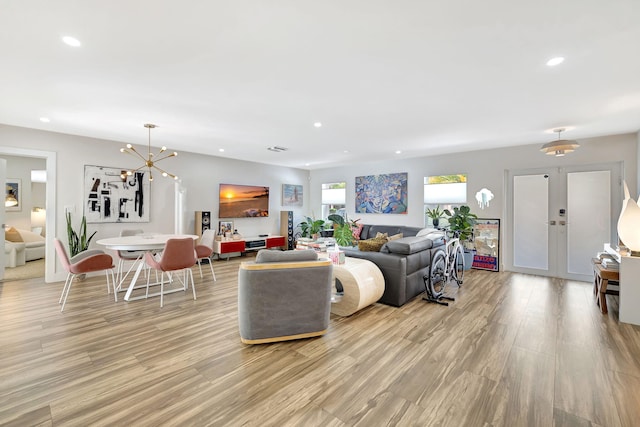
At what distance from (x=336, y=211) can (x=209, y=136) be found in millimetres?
4459

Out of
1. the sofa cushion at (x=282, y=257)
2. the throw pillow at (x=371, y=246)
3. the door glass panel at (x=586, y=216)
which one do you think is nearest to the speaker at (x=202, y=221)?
the throw pillow at (x=371, y=246)

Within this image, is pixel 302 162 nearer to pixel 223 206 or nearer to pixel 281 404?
pixel 223 206

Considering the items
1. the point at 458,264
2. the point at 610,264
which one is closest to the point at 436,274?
the point at 458,264

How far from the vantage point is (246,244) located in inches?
285

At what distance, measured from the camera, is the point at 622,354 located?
8.15 ft

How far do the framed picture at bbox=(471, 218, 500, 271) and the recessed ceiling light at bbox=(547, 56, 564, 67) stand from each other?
3.98 meters

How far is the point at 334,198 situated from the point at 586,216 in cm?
562

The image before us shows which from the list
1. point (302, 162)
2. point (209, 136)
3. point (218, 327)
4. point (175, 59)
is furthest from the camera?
point (302, 162)

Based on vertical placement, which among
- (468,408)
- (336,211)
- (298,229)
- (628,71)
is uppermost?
(628,71)

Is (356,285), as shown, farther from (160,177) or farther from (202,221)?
(160,177)

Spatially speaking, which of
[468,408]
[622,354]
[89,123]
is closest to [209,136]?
[89,123]

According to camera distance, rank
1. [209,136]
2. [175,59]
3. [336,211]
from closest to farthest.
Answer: [175,59], [209,136], [336,211]

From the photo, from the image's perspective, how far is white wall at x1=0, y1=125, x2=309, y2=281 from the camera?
4852mm

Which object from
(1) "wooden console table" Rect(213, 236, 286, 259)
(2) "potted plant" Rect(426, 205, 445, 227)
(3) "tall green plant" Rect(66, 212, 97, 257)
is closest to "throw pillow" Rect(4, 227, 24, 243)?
(3) "tall green plant" Rect(66, 212, 97, 257)
